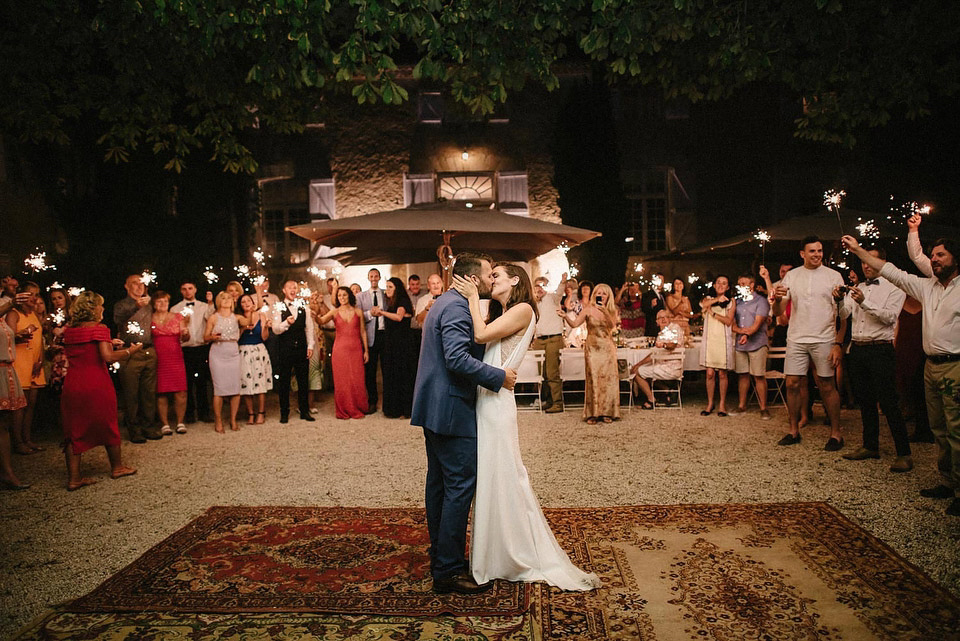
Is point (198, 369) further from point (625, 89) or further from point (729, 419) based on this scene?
point (625, 89)

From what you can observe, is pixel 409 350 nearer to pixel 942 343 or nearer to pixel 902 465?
pixel 902 465

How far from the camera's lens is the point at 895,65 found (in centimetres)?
689

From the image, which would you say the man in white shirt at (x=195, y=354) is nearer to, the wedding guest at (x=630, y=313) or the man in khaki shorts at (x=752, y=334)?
the wedding guest at (x=630, y=313)

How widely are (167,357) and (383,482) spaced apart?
420 cm

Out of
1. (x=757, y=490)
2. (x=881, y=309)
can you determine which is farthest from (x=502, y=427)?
(x=881, y=309)

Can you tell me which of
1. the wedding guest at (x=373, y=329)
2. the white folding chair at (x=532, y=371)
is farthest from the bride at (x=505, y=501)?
the wedding guest at (x=373, y=329)

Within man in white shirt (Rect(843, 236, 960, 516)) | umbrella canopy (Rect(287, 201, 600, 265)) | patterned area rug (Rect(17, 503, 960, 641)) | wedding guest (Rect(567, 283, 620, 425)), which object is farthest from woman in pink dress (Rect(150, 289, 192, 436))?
man in white shirt (Rect(843, 236, 960, 516))

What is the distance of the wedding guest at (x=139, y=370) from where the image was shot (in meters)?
7.71

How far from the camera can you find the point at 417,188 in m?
17.8

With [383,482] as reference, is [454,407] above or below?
above

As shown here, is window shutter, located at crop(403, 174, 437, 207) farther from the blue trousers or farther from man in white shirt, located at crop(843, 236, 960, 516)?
the blue trousers

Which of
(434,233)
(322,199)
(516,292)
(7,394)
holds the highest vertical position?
(322,199)

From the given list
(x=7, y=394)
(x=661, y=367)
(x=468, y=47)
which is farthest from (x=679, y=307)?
(x=7, y=394)

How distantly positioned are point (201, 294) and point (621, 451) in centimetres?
1079
